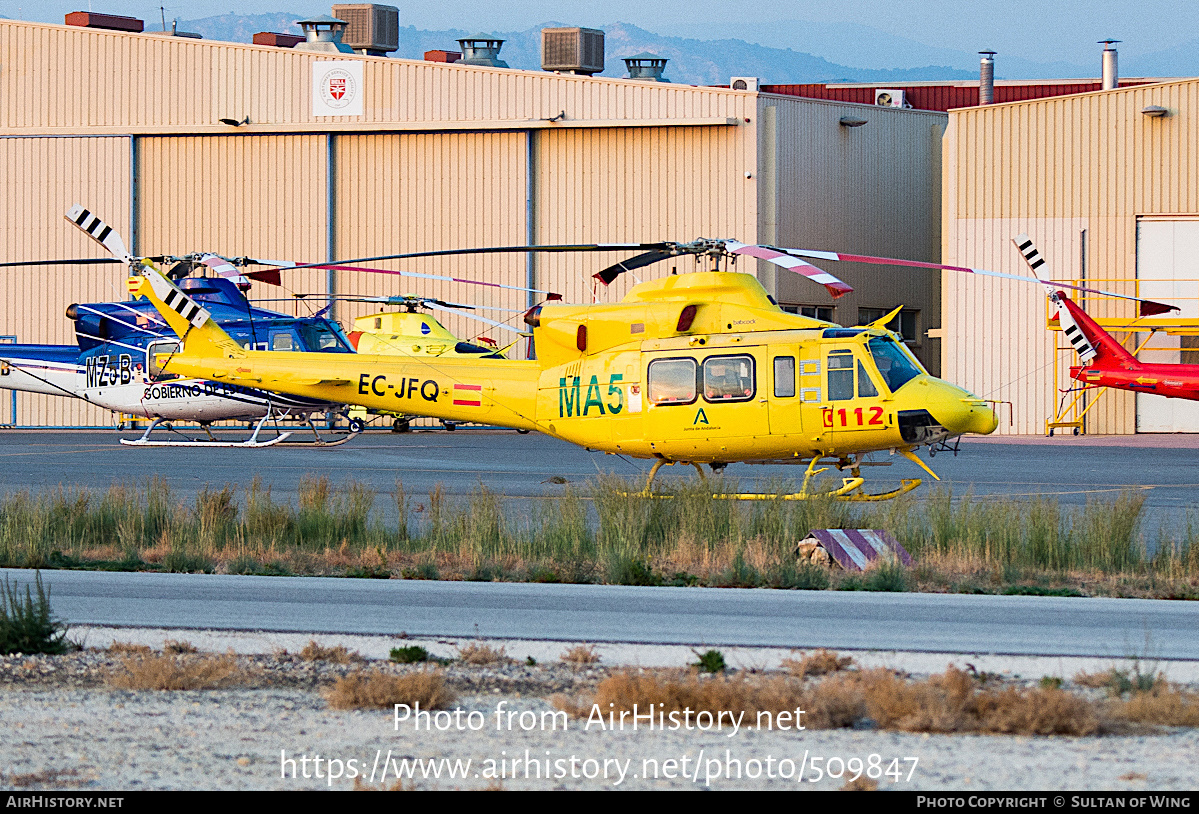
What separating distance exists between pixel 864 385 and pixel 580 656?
26.1ft

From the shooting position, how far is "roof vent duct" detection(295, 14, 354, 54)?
141ft

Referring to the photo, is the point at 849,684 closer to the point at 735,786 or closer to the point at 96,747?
the point at 735,786

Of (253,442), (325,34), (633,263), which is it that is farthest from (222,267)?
(325,34)

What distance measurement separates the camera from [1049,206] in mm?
37188

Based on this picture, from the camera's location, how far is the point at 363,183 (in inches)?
1619

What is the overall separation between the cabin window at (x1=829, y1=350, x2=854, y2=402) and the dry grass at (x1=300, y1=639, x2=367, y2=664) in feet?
27.4

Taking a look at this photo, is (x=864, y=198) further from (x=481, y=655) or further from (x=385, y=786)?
(x=385, y=786)

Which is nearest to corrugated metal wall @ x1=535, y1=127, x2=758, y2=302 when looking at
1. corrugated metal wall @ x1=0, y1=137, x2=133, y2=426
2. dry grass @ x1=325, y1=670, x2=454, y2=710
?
corrugated metal wall @ x1=0, y1=137, x2=133, y2=426

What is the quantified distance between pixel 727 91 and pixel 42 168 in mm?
21118

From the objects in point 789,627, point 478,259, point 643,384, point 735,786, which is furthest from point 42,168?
point 735,786

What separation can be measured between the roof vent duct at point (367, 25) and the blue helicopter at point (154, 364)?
18.4 meters

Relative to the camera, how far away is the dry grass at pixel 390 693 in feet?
25.4

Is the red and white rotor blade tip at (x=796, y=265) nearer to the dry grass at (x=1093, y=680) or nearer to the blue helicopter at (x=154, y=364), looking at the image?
the dry grass at (x=1093, y=680)

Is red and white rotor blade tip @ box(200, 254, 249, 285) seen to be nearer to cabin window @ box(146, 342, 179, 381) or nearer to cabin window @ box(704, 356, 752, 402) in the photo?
cabin window @ box(146, 342, 179, 381)
